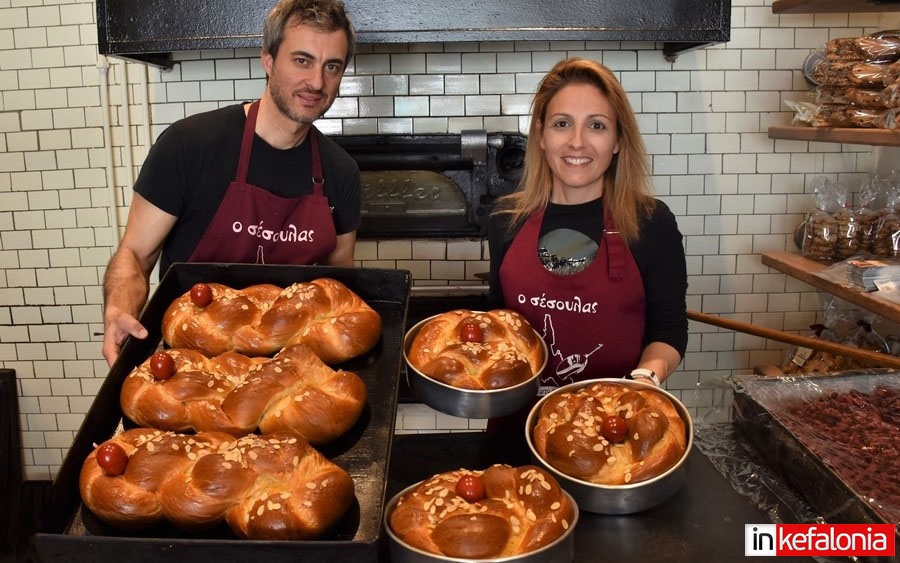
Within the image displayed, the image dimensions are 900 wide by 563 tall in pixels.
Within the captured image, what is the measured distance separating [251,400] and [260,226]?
91cm

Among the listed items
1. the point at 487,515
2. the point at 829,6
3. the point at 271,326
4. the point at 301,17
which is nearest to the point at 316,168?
the point at 301,17

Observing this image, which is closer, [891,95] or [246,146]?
[246,146]

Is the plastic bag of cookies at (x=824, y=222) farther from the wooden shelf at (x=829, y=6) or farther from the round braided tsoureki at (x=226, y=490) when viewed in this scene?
the round braided tsoureki at (x=226, y=490)

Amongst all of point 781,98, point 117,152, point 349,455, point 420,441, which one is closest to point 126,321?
point 349,455

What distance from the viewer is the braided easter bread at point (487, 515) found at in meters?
1.05

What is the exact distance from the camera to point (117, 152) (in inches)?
130

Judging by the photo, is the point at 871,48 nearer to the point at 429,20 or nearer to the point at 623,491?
the point at 429,20

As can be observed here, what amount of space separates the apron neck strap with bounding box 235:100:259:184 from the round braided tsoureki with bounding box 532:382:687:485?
119 centimetres

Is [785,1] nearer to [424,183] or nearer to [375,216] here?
[424,183]

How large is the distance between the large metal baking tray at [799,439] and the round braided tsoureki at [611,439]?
0.94 ft

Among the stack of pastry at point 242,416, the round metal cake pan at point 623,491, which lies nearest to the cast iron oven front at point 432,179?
the stack of pastry at point 242,416

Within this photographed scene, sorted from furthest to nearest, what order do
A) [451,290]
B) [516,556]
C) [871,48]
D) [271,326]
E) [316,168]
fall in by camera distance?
[451,290] < [871,48] < [316,168] < [271,326] < [516,556]

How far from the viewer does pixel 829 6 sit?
2.97m

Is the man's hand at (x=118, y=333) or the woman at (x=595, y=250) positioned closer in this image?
the man's hand at (x=118, y=333)
